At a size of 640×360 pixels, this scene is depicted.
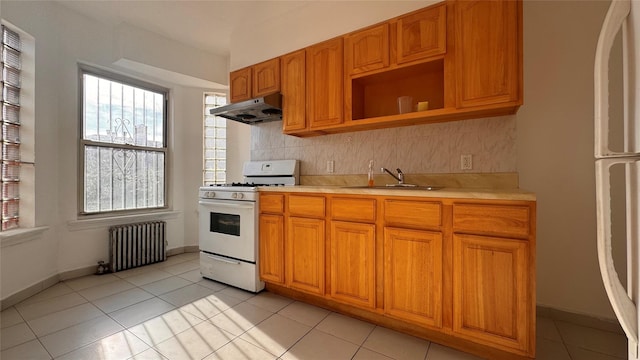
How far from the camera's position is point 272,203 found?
2342mm

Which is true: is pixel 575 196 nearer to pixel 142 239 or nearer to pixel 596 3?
pixel 596 3

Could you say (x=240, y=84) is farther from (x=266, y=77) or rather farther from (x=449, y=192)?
(x=449, y=192)

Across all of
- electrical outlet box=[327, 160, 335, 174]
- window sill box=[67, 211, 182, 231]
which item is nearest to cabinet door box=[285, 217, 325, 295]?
electrical outlet box=[327, 160, 335, 174]

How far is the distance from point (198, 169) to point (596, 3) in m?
4.34

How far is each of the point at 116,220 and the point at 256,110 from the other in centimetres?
215

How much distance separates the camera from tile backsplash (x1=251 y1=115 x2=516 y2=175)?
6.53 feet

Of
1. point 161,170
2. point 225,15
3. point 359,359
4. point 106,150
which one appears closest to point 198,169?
point 161,170

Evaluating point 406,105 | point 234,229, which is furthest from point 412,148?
point 234,229

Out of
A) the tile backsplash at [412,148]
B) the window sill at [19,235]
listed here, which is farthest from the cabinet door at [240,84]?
the window sill at [19,235]

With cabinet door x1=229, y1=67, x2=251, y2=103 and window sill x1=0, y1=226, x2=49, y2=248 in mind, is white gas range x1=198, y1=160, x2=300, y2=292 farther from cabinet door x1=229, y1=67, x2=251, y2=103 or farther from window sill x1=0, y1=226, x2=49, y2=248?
window sill x1=0, y1=226, x2=49, y2=248

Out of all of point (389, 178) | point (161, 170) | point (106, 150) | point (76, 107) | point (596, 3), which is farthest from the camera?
point (161, 170)

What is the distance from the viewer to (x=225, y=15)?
2.95m

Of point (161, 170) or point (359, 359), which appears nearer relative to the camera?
point (359, 359)

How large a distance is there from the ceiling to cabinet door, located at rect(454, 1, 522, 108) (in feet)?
5.41
